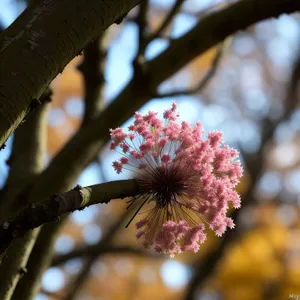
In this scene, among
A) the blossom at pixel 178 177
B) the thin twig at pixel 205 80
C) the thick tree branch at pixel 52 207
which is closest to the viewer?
the thick tree branch at pixel 52 207

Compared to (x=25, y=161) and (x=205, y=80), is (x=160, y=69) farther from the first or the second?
(x=25, y=161)

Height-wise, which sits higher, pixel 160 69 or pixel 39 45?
pixel 160 69

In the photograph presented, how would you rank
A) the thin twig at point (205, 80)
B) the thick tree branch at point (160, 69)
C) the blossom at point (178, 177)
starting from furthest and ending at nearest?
the thin twig at point (205, 80) < the thick tree branch at point (160, 69) < the blossom at point (178, 177)

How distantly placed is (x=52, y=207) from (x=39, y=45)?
0.51 m

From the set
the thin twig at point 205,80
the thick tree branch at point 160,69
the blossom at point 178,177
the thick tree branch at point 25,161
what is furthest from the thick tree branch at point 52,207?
the thin twig at point 205,80

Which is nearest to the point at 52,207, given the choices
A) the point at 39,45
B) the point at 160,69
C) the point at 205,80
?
the point at 39,45

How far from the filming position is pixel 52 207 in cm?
156

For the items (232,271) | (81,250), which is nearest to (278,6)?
(81,250)

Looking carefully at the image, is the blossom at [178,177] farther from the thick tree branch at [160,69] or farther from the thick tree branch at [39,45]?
the thick tree branch at [160,69]

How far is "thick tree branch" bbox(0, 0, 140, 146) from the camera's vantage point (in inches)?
61.6

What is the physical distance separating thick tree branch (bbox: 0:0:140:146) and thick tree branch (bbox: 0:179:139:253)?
0.25 meters

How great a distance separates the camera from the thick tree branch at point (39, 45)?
1.56m

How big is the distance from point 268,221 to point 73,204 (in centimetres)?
909

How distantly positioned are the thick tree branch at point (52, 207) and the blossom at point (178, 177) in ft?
0.63
